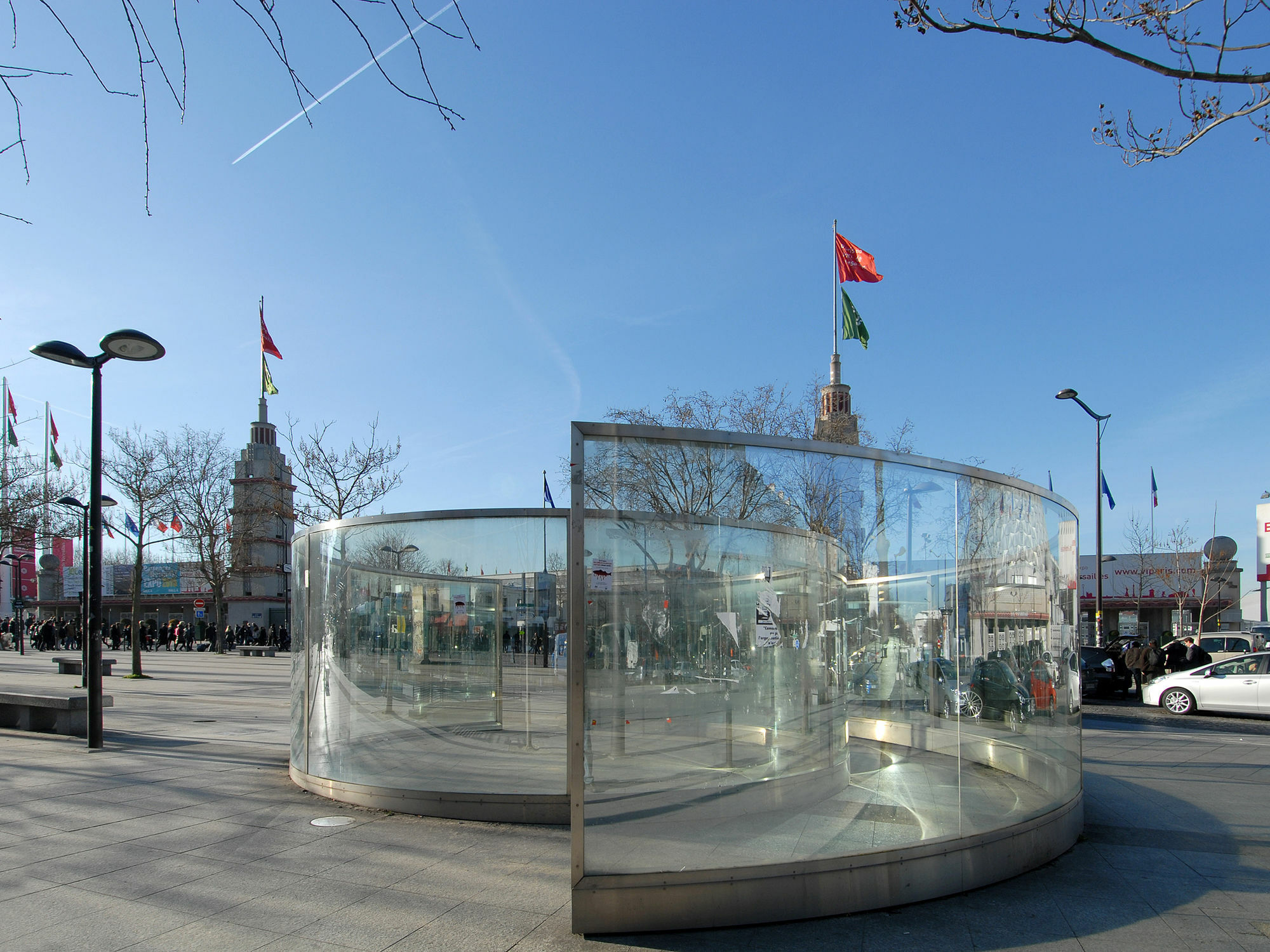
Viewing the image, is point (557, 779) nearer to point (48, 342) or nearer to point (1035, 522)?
point (1035, 522)

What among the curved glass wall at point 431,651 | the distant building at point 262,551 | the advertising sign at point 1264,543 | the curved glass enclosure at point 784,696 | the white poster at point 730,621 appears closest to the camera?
the curved glass enclosure at point 784,696

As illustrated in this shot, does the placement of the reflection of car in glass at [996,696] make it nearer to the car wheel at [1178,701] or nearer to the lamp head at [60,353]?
the lamp head at [60,353]

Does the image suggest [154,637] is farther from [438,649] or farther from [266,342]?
[438,649]

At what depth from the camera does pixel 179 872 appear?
20.1ft

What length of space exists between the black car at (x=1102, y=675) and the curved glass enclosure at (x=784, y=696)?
657 inches

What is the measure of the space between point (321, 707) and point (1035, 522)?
23.7 feet

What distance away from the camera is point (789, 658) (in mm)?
6230

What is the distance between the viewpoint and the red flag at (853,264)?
32438 mm

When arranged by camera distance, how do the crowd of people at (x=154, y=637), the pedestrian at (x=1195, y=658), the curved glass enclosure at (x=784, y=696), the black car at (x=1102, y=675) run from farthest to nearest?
the crowd of people at (x=154, y=637)
the pedestrian at (x=1195, y=658)
the black car at (x=1102, y=675)
the curved glass enclosure at (x=784, y=696)

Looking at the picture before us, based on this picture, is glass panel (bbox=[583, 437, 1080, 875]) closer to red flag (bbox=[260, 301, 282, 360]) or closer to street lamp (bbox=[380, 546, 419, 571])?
street lamp (bbox=[380, 546, 419, 571])

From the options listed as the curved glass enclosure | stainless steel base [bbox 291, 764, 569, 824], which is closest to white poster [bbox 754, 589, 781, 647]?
the curved glass enclosure

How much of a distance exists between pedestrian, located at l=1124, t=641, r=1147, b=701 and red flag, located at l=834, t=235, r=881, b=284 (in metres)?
15.8


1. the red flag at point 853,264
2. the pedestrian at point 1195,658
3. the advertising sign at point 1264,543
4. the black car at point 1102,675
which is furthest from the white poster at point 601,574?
the advertising sign at point 1264,543

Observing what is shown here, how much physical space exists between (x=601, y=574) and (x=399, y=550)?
427 cm
